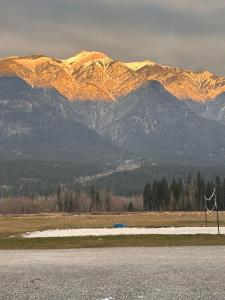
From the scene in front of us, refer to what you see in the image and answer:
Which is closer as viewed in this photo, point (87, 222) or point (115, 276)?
point (115, 276)

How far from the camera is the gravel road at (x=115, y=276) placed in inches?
926

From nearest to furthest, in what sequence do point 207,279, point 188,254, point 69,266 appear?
point 207,279 < point 69,266 < point 188,254

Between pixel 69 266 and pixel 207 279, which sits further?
pixel 69 266

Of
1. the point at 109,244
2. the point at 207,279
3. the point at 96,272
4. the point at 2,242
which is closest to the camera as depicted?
the point at 207,279

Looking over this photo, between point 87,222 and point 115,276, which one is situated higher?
point 87,222

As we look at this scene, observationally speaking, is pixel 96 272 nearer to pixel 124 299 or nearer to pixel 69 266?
pixel 69 266

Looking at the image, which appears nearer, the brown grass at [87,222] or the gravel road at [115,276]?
the gravel road at [115,276]

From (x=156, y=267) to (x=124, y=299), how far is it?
848 centimetres

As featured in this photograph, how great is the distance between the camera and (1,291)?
24.6 metres

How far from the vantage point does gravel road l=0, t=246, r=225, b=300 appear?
77.2 feet

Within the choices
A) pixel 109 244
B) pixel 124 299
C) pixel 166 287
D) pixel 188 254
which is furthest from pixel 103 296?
pixel 109 244

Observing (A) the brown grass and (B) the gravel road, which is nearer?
(B) the gravel road

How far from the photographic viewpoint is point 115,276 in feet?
91.0

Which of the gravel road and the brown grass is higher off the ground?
the brown grass
